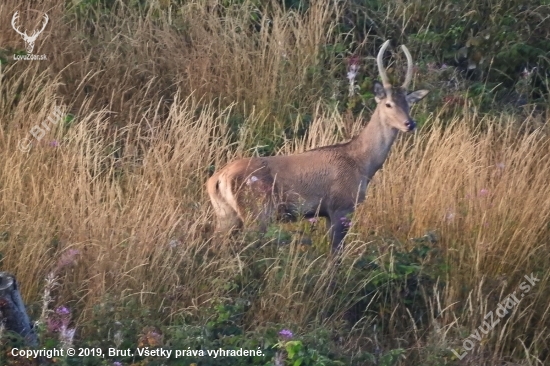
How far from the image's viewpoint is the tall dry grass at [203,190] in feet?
23.1

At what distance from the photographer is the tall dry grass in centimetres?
704

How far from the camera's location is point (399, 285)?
750 cm

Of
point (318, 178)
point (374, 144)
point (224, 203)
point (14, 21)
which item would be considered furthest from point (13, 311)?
point (14, 21)

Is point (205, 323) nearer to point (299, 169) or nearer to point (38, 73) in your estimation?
point (299, 169)

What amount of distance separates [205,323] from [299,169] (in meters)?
2.10

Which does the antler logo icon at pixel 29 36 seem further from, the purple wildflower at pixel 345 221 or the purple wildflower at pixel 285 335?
the purple wildflower at pixel 285 335

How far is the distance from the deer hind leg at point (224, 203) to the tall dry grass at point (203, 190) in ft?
0.30

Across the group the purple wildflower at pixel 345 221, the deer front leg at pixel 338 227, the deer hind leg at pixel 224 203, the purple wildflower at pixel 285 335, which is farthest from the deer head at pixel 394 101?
the purple wildflower at pixel 285 335

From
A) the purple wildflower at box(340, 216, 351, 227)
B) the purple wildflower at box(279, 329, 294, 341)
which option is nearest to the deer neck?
the purple wildflower at box(340, 216, 351, 227)

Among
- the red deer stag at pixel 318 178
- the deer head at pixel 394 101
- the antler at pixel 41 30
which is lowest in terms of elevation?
the red deer stag at pixel 318 178

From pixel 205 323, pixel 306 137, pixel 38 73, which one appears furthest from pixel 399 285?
pixel 38 73

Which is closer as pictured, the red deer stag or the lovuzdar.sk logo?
the red deer stag

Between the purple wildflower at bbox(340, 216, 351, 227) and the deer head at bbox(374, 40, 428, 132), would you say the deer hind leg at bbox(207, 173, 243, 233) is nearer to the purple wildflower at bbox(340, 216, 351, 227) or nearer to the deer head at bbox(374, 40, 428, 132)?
the purple wildflower at bbox(340, 216, 351, 227)

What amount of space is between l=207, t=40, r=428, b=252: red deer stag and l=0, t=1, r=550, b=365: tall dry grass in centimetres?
16
